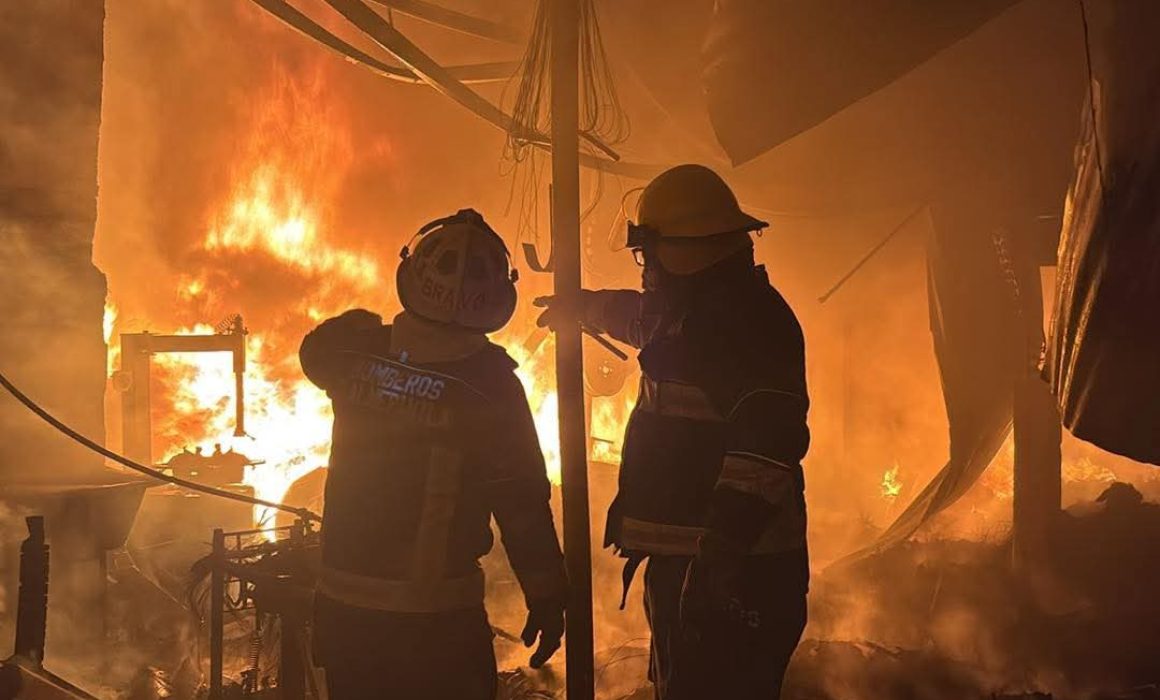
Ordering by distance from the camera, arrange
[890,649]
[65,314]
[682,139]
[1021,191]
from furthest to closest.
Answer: [65,314], [682,139], [890,649], [1021,191]

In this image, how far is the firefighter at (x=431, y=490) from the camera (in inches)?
116

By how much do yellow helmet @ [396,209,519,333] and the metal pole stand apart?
0.53 m

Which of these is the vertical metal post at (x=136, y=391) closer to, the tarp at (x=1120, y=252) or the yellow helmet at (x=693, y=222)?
the yellow helmet at (x=693, y=222)

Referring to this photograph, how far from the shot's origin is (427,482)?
116 inches

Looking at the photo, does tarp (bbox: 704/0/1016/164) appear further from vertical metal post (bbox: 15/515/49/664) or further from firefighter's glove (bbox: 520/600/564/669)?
vertical metal post (bbox: 15/515/49/664)

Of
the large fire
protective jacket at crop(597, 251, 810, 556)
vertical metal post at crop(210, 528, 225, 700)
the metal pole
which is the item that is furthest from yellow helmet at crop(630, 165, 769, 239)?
the large fire

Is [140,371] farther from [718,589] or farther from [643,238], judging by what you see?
[718,589]

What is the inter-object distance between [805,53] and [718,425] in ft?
6.52

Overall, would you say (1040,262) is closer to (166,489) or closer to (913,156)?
(913,156)

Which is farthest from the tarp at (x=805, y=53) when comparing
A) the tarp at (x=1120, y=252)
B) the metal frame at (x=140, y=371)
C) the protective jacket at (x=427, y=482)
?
the metal frame at (x=140, y=371)

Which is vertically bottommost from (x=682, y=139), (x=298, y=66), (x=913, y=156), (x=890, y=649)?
(x=890, y=649)

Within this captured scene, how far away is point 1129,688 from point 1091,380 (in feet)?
12.1

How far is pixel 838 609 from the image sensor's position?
773cm

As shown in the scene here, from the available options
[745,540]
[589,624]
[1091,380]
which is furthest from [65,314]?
[1091,380]
